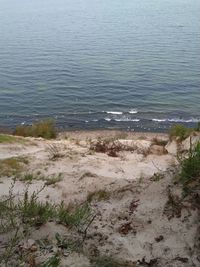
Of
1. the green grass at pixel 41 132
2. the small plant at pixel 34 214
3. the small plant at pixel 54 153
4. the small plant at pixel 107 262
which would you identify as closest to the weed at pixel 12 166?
the small plant at pixel 54 153

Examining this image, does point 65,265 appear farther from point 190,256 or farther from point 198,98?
point 198,98

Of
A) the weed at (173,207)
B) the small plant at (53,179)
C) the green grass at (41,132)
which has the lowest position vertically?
the green grass at (41,132)

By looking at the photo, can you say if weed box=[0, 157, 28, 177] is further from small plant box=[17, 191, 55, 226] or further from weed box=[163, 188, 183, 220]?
weed box=[163, 188, 183, 220]

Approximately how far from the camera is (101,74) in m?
39.0

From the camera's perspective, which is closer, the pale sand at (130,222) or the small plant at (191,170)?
the pale sand at (130,222)

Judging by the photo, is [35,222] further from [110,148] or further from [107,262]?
[110,148]

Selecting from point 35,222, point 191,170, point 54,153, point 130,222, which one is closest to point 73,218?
point 35,222

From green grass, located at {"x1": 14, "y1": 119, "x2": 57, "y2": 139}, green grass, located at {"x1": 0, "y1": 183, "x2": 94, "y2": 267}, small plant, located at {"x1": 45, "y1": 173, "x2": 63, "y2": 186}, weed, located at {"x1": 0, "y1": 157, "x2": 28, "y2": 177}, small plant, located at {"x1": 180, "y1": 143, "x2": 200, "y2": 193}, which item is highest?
small plant, located at {"x1": 180, "y1": 143, "x2": 200, "y2": 193}

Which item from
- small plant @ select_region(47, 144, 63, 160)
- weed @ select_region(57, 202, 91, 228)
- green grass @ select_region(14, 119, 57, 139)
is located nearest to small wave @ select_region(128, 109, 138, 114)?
green grass @ select_region(14, 119, 57, 139)

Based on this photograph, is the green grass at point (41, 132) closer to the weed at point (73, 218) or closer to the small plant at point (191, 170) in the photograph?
the weed at point (73, 218)

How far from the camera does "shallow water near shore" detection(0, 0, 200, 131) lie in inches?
1203

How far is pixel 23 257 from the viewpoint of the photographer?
17.8ft

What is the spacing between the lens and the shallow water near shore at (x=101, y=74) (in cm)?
3055

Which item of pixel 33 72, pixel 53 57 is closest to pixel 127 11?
pixel 53 57
